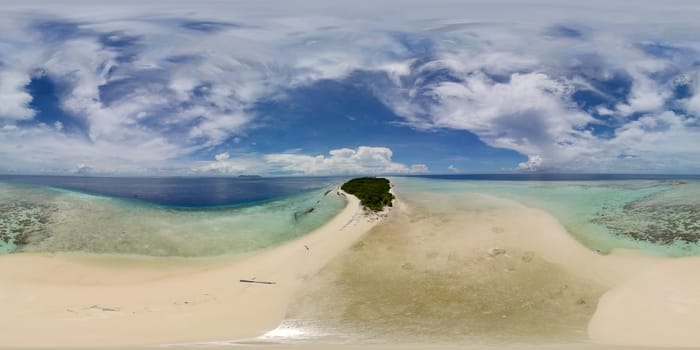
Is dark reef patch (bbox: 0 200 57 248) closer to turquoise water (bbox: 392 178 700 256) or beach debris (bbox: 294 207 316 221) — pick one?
beach debris (bbox: 294 207 316 221)

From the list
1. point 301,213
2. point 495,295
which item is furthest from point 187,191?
point 495,295

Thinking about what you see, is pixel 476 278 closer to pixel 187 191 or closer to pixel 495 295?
pixel 495 295

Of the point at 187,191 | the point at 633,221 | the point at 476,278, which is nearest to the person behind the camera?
the point at 476,278

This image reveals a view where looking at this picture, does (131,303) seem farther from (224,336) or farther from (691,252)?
(691,252)

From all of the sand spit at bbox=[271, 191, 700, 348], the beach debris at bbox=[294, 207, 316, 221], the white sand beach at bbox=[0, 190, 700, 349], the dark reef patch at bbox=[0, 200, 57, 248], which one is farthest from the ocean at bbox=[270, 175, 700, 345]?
the dark reef patch at bbox=[0, 200, 57, 248]

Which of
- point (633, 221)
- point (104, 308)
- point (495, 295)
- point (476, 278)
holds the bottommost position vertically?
point (104, 308)

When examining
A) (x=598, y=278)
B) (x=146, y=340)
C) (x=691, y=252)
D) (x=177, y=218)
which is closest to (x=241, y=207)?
(x=177, y=218)
